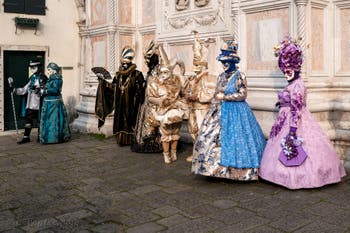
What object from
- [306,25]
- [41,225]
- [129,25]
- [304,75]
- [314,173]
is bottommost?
[41,225]

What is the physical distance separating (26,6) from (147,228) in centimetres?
883

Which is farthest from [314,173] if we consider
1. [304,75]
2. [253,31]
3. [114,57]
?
[114,57]

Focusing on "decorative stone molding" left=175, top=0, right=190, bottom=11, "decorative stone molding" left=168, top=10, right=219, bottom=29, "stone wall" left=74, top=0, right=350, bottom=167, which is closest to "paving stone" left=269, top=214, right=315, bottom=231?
"stone wall" left=74, top=0, right=350, bottom=167

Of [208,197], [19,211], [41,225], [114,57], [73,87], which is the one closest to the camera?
[41,225]

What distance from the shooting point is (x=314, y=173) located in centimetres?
492

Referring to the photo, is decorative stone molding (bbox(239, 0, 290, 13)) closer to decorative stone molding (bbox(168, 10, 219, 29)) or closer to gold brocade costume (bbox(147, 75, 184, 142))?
decorative stone molding (bbox(168, 10, 219, 29))

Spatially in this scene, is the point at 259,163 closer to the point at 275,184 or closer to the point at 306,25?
the point at 275,184

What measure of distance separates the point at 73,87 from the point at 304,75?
734 cm

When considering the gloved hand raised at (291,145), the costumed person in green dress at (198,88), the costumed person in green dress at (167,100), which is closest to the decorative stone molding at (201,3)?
the costumed person in green dress at (198,88)

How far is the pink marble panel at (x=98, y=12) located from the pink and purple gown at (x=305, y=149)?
6142mm

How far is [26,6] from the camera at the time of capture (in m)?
11.0

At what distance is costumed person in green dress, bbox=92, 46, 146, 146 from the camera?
8.09 meters

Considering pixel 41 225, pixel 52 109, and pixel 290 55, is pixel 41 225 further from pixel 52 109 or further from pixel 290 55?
pixel 52 109

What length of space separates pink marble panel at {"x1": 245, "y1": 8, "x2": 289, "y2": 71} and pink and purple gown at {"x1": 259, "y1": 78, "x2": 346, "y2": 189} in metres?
1.56
